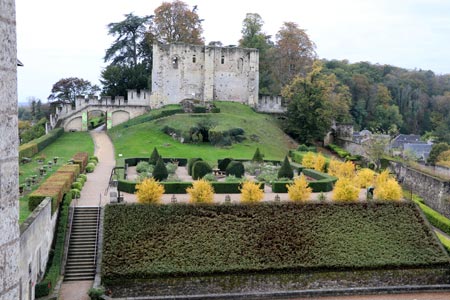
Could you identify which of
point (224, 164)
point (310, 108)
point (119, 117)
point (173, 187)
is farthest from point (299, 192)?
point (119, 117)

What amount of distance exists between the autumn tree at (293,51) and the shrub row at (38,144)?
25.0 metres

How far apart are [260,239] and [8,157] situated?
51.2ft

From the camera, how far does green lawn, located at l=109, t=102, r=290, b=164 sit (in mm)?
35969

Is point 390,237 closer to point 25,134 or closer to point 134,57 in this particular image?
point 25,134

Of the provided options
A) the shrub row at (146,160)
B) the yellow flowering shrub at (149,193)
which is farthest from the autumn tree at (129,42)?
the yellow flowering shrub at (149,193)

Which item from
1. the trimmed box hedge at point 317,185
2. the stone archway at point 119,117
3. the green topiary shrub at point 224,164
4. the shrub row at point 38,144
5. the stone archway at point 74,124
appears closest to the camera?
the trimmed box hedge at point 317,185

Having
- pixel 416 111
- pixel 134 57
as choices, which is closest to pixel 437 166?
Result: pixel 134 57

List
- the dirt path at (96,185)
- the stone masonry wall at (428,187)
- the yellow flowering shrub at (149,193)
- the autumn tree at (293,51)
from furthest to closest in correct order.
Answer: the autumn tree at (293,51) < the stone masonry wall at (428,187) < the yellow flowering shrub at (149,193) < the dirt path at (96,185)

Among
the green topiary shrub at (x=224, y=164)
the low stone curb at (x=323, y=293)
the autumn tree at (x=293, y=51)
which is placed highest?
the autumn tree at (x=293, y=51)

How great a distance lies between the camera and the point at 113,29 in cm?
5456

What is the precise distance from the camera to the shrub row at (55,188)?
674 inches

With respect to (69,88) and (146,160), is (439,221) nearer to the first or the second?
(146,160)

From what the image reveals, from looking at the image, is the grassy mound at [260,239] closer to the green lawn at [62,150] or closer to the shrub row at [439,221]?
the shrub row at [439,221]

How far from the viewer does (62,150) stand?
36.0m
